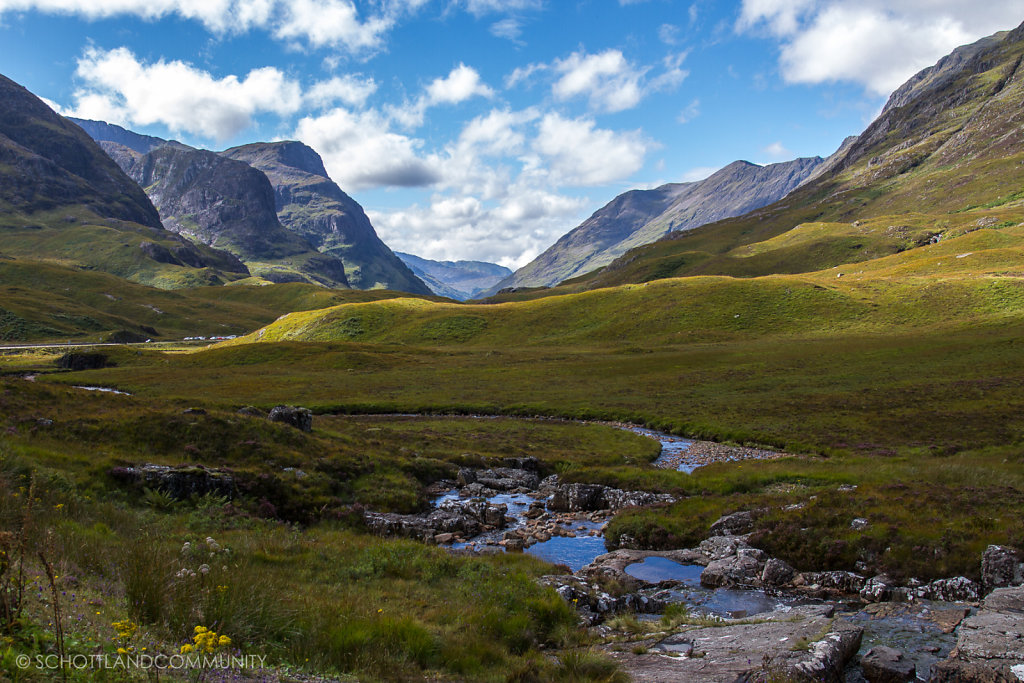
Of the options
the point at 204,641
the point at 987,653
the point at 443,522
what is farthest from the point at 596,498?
the point at 204,641

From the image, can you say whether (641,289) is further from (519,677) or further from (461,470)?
(519,677)

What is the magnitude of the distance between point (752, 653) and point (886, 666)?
258cm

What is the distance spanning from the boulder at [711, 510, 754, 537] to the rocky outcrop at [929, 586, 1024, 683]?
32.2 feet

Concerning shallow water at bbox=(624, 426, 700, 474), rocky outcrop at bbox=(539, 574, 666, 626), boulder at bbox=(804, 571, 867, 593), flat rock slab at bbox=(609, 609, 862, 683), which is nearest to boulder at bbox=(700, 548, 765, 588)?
boulder at bbox=(804, 571, 867, 593)

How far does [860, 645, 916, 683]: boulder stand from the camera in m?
10.7

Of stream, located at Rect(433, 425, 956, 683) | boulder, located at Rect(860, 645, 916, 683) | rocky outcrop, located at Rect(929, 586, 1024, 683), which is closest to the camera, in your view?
rocky outcrop, located at Rect(929, 586, 1024, 683)

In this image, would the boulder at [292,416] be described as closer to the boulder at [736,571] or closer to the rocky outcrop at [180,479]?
the rocky outcrop at [180,479]

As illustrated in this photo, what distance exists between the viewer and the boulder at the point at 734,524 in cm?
2177

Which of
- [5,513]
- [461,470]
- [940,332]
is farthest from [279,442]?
[940,332]

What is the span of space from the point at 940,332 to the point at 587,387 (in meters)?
60.7

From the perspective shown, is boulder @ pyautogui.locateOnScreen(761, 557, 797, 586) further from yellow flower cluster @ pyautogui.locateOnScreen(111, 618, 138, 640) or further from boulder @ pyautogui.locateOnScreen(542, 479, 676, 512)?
yellow flower cluster @ pyautogui.locateOnScreen(111, 618, 138, 640)

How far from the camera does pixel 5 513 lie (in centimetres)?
1021

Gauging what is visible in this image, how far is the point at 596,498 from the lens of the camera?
29.6 metres

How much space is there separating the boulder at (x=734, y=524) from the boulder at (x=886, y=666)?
407 inches
